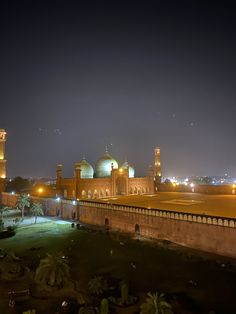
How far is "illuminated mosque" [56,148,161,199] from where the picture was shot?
48.3 metres

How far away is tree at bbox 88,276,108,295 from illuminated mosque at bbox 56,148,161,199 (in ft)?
107

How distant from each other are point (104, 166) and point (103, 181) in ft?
21.5

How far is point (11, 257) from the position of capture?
1972 cm

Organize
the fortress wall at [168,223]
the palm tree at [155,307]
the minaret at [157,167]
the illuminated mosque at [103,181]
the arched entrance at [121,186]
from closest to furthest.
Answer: the palm tree at [155,307] < the fortress wall at [168,223] < the illuminated mosque at [103,181] < the arched entrance at [121,186] < the minaret at [157,167]

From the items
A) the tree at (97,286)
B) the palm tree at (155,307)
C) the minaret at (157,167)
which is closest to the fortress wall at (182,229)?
the tree at (97,286)

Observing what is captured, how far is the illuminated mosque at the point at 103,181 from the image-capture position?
4831cm

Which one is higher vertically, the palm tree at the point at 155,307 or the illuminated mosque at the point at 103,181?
the illuminated mosque at the point at 103,181

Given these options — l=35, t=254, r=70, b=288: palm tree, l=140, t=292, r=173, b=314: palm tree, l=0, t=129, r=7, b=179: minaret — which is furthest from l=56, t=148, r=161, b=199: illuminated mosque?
l=140, t=292, r=173, b=314: palm tree

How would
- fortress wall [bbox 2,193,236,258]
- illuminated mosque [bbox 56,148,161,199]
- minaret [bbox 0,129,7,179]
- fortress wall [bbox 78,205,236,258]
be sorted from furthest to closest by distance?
1. minaret [bbox 0,129,7,179]
2. illuminated mosque [bbox 56,148,161,199]
3. fortress wall [bbox 2,193,236,258]
4. fortress wall [bbox 78,205,236,258]

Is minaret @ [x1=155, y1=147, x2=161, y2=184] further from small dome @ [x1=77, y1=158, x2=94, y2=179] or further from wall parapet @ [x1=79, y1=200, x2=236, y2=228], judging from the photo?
wall parapet @ [x1=79, y1=200, x2=236, y2=228]

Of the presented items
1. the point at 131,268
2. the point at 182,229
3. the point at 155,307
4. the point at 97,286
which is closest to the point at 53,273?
the point at 97,286

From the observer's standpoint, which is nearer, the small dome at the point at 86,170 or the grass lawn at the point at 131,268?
the grass lawn at the point at 131,268

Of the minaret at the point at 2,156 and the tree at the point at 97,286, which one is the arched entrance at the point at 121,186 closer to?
the minaret at the point at 2,156

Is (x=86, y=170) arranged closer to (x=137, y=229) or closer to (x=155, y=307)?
(x=137, y=229)
